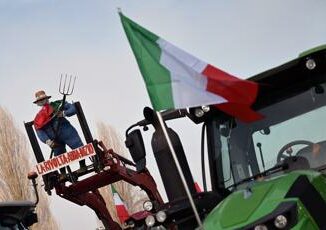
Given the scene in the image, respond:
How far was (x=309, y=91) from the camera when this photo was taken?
595cm

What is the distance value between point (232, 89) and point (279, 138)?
27.7 inches

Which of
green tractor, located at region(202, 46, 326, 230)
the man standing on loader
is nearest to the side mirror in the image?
green tractor, located at region(202, 46, 326, 230)

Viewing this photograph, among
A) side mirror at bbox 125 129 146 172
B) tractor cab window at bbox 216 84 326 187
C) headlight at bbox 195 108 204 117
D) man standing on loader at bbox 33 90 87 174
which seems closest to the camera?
tractor cab window at bbox 216 84 326 187

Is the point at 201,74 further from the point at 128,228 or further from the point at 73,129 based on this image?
the point at 73,129

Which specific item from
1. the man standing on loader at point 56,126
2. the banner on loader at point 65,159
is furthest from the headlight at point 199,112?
the man standing on loader at point 56,126

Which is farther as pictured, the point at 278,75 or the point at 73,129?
the point at 73,129

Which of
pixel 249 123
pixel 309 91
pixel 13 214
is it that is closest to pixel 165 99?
pixel 249 123

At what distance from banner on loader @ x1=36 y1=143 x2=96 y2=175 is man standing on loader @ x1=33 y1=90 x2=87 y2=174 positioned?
0.55 ft

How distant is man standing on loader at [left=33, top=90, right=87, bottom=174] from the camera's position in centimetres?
1054

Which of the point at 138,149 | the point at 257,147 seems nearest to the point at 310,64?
the point at 257,147

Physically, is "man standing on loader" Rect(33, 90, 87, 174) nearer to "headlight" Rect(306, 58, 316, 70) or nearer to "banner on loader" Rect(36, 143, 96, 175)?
"banner on loader" Rect(36, 143, 96, 175)

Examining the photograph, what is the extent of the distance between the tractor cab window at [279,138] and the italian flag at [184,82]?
20 centimetres

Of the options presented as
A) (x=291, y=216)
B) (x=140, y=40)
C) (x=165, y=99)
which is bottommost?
(x=291, y=216)

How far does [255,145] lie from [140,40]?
1.43 meters
